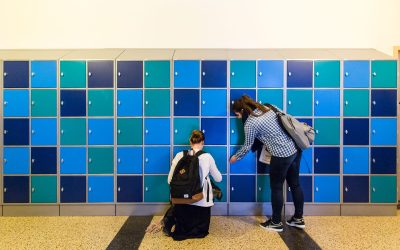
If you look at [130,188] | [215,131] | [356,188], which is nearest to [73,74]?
[130,188]

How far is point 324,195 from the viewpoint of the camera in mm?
3574

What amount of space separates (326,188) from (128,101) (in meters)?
2.35

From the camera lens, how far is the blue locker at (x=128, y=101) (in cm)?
356

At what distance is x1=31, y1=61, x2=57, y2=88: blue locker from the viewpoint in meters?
3.56

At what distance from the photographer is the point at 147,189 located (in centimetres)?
358

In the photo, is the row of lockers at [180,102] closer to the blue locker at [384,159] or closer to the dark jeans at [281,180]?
the blue locker at [384,159]

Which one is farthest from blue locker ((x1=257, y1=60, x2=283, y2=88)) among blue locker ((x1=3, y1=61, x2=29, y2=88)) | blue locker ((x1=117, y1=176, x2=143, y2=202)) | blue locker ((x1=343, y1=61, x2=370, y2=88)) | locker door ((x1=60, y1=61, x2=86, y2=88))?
blue locker ((x1=3, y1=61, x2=29, y2=88))

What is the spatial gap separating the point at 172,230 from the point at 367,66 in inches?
105

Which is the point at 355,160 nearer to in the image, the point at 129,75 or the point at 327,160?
the point at 327,160

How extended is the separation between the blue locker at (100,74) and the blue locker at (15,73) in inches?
27.4

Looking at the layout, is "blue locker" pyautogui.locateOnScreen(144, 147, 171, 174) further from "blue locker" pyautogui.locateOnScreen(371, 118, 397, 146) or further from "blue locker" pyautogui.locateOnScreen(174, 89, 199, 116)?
"blue locker" pyautogui.locateOnScreen(371, 118, 397, 146)

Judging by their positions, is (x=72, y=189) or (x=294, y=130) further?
(x=72, y=189)
